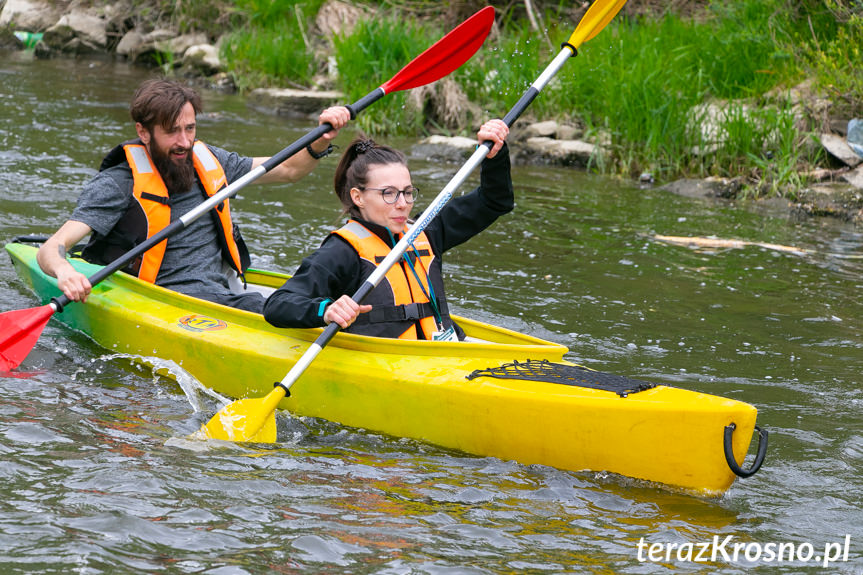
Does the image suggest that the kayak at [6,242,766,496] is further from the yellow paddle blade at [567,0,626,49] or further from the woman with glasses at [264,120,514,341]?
the yellow paddle blade at [567,0,626,49]

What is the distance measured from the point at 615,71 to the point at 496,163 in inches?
203

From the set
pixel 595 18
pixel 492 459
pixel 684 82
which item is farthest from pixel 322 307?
pixel 684 82

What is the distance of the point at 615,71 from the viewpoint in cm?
863

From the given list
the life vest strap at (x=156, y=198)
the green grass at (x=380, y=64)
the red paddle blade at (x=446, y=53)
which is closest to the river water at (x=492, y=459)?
the life vest strap at (x=156, y=198)

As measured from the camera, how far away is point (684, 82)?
837 cm

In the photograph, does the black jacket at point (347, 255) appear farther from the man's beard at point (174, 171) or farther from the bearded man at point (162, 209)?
the man's beard at point (174, 171)

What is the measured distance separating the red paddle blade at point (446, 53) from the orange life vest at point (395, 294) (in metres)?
1.28

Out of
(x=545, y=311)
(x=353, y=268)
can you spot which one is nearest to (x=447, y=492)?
(x=353, y=268)

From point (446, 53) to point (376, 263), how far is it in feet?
5.18

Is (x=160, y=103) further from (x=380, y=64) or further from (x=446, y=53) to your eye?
(x=380, y=64)

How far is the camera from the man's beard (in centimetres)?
421

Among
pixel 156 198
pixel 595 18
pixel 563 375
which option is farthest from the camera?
pixel 595 18

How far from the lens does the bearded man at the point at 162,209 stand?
4.06 m

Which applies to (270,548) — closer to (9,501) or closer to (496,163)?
(9,501)
